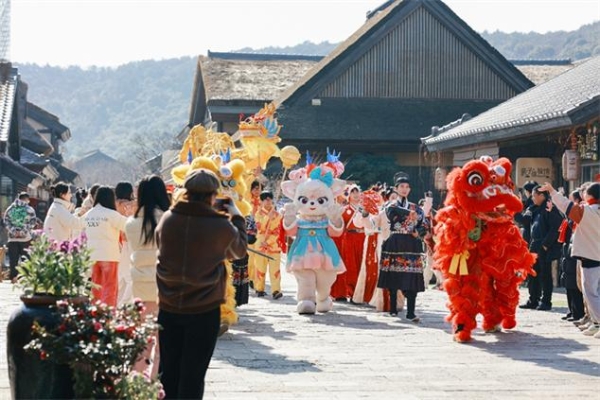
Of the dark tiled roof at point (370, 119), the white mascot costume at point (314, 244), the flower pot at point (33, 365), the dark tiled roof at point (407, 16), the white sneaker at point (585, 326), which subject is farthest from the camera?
the dark tiled roof at point (407, 16)

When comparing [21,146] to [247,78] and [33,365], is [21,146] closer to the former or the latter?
[247,78]

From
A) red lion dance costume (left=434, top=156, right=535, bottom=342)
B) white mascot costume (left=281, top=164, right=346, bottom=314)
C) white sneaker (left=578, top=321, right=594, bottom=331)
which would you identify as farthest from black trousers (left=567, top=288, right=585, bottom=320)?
white mascot costume (left=281, top=164, right=346, bottom=314)

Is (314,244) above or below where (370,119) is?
below

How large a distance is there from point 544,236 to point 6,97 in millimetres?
25025

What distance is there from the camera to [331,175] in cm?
1480

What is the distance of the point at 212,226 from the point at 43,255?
3.67 feet

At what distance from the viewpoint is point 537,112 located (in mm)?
18562

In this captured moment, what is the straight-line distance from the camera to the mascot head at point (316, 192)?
47.4 feet

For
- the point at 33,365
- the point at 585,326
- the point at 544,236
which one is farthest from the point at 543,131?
the point at 33,365

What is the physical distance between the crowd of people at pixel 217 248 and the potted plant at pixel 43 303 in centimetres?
63

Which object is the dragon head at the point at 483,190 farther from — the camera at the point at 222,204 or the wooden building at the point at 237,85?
the wooden building at the point at 237,85

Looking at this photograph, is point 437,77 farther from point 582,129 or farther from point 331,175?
point 331,175

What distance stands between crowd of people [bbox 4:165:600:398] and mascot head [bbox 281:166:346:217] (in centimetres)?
82

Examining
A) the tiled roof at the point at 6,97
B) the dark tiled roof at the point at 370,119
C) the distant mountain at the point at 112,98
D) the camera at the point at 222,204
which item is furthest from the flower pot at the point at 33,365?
the distant mountain at the point at 112,98
